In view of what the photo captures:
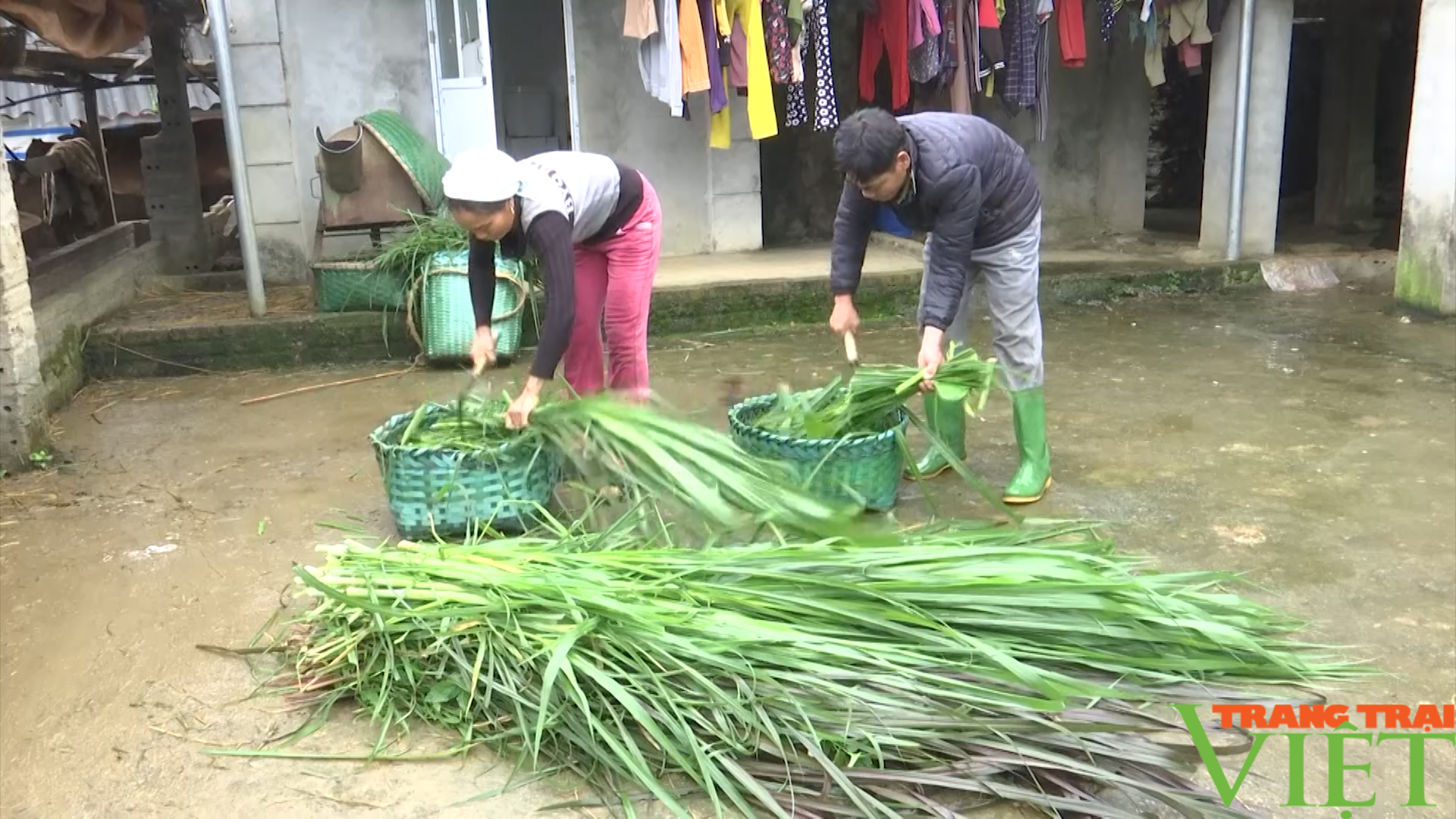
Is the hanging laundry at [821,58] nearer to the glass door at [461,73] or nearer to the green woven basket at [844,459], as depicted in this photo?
the glass door at [461,73]

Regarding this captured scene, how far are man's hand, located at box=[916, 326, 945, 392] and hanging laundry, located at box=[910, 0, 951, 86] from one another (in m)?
3.71

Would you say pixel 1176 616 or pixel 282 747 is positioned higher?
pixel 1176 616

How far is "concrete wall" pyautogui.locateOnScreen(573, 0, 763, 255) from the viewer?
6.65m

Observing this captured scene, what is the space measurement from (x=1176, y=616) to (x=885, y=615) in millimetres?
578

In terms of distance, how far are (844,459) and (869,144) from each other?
0.85 m

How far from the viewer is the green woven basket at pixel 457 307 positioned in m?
5.11

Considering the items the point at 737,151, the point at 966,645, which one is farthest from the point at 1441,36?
the point at 966,645

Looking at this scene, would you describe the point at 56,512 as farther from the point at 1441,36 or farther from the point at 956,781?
the point at 1441,36

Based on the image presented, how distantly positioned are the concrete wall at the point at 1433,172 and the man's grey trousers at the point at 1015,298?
363cm

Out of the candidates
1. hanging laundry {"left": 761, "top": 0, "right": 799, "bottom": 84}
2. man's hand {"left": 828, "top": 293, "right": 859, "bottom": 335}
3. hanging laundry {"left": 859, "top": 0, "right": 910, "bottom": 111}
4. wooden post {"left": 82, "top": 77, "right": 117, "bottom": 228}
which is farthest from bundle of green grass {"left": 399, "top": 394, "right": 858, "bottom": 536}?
wooden post {"left": 82, "top": 77, "right": 117, "bottom": 228}

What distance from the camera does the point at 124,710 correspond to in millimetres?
2359

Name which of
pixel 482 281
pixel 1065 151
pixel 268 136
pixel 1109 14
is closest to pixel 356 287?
pixel 268 136

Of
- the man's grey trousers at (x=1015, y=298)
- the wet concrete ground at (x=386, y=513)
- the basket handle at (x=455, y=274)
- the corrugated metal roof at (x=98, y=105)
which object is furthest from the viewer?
the corrugated metal roof at (x=98, y=105)

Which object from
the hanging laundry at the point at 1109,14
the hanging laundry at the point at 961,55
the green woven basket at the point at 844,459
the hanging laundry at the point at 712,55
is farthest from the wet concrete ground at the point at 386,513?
the hanging laundry at the point at 1109,14
